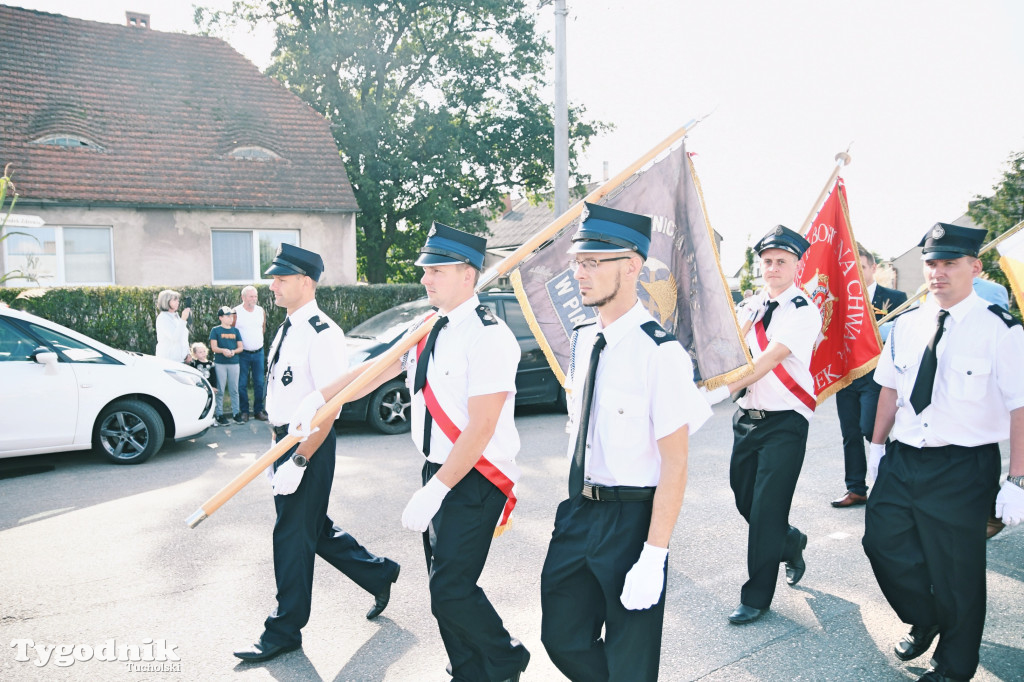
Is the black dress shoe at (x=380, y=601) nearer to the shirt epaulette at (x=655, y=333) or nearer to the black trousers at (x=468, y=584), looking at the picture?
the black trousers at (x=468, y=584)

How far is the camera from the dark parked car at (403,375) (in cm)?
943

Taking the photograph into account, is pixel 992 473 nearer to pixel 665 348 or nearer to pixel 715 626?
pixel 715 626

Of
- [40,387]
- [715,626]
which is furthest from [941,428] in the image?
[40,387]

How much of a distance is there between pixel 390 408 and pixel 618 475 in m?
7.28

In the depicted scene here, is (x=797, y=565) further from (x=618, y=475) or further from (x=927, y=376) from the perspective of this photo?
(x=618, y=475)

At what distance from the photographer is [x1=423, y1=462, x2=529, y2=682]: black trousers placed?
308 centimetres

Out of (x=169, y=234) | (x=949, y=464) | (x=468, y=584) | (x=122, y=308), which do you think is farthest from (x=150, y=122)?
(x=949, y=464)

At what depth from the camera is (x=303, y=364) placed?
389cm

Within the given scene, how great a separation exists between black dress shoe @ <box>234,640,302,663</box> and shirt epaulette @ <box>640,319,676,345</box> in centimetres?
250

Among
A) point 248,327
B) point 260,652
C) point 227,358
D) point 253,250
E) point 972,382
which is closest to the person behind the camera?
point 972,382

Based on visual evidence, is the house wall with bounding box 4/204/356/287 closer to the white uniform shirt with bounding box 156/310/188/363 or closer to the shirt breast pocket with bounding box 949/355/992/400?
the white uniform shirt with bounding box 156/310/188/363

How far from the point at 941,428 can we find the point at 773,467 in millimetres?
918

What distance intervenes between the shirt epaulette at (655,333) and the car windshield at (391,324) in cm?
746

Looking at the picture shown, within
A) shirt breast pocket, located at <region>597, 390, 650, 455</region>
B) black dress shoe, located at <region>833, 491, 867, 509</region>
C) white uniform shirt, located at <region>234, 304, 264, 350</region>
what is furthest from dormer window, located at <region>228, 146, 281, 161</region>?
shirt breast pocket, located at <region>597, 390, 650, 455</region>
